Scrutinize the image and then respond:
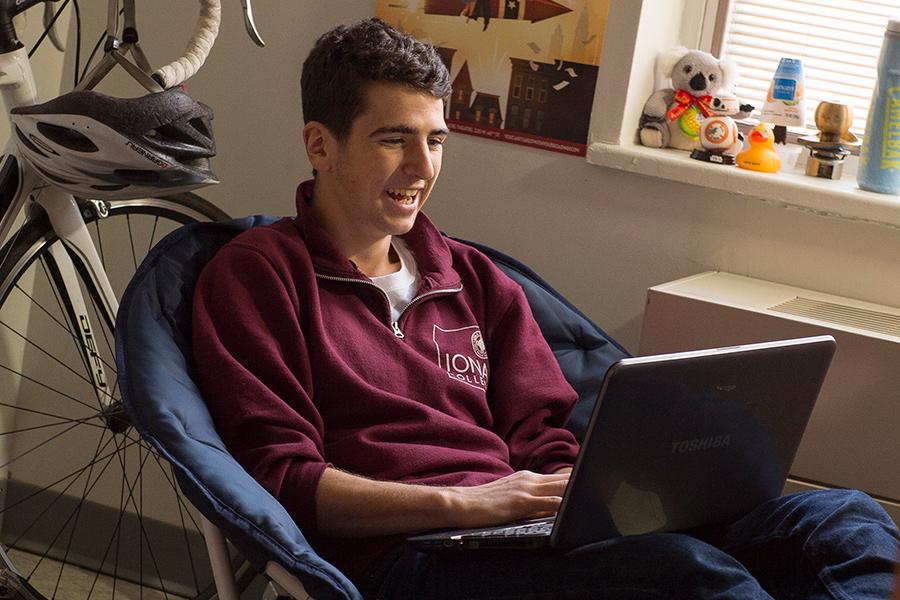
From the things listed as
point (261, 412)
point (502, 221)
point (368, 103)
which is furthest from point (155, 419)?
point (502, 221)

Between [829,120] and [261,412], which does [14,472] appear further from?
[829,120]

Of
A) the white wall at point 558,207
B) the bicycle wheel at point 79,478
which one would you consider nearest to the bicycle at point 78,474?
the bicycle wheel at point 79,478

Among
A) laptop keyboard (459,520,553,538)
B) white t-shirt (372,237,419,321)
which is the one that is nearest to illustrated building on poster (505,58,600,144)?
white t-shirt (372,237,419,321)

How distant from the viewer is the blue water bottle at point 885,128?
207 cm

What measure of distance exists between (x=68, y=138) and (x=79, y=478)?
1260mm

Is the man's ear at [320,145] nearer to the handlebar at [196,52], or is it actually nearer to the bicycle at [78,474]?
the handlebar at [196,52]

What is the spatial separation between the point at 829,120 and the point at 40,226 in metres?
1.39

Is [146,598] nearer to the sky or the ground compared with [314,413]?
nearer to the ground

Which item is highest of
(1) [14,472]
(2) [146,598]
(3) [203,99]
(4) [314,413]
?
(3) [203,99]

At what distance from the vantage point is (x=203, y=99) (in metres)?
2.52

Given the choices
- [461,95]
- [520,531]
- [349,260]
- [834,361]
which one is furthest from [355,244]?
[834,361]

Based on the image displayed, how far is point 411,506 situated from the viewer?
151 centimetres

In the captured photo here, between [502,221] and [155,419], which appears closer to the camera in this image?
[155,419]

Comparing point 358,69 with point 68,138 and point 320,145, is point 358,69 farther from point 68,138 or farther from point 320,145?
point 68,138
